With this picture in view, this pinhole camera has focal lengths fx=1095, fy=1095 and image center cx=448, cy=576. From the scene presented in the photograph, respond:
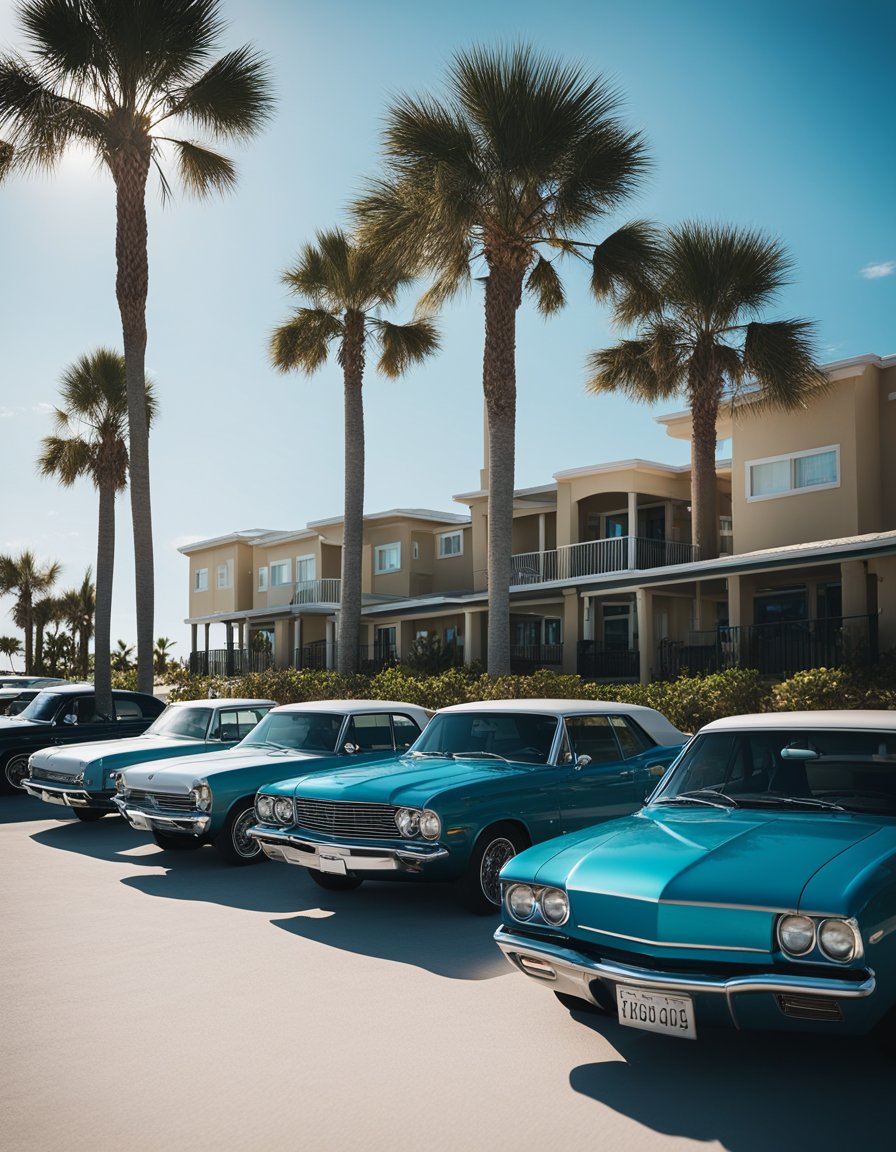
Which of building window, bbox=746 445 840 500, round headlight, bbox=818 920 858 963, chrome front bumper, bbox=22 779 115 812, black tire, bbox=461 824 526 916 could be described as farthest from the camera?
building window, bbox=746 445 840 500

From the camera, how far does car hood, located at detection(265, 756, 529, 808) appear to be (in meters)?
7.82

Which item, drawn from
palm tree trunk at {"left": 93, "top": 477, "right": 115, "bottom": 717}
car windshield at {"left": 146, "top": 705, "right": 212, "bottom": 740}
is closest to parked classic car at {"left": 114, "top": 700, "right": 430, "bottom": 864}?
car windshield at {"left": 146, "top": 705, "right": 212, "bottom": 740}

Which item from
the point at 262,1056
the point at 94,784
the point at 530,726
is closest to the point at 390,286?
the point at 94,784

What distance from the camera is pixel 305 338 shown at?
26.9m

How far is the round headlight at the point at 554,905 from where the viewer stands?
4.97 metres

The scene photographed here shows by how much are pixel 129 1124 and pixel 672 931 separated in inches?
90.4

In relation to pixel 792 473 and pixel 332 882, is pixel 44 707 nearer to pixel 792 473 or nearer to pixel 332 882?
pixel 332 882

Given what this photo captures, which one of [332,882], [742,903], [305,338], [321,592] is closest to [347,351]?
[305,338]

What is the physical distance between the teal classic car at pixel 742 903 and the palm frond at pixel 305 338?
22586 mm

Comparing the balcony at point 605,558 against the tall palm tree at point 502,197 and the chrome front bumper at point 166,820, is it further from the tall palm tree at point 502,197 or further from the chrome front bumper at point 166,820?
the chrome front bumper at point 166,820

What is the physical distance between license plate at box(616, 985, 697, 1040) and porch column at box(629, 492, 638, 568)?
23955 millimetres

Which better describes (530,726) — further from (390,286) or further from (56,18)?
(390,286)

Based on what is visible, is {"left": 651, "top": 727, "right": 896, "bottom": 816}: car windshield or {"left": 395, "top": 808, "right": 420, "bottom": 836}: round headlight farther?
{"left": 395, "top": 808, "right": 420, "bottom": 836}: round headlight

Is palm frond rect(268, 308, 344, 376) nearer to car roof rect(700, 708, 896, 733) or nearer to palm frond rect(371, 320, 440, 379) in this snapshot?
palm frond rect(371, 320, 440, 379)
